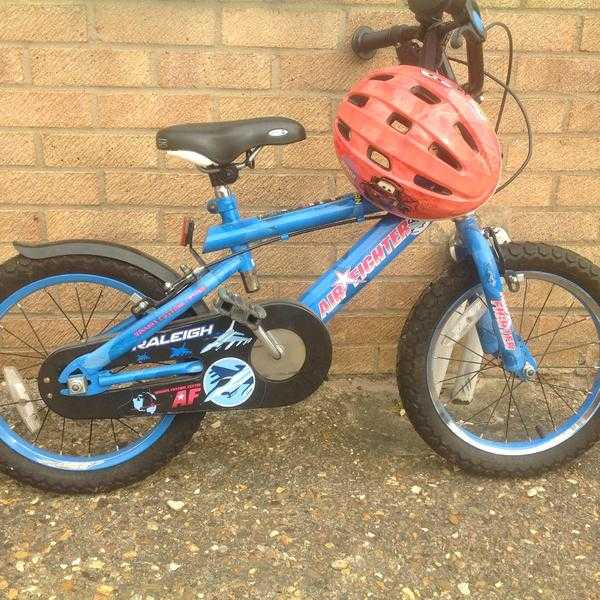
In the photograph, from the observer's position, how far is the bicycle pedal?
2.06 m

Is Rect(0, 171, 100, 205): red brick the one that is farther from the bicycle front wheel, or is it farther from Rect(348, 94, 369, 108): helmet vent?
the bicycle front wheel

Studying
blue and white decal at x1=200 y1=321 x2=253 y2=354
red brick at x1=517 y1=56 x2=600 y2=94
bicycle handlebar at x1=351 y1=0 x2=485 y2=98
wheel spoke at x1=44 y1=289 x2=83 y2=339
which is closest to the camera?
bicycle handlebar at x1=351 y1=0 x2=485 y2=98

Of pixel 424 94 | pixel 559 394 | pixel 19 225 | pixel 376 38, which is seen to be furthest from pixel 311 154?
pixel 559 394

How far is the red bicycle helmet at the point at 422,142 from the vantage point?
1.89 meters

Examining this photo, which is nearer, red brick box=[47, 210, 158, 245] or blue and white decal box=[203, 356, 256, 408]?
blue and white decal box=[203, 356, 256, 408]

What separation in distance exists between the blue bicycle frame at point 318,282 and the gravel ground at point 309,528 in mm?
448

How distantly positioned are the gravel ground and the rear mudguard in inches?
26.3

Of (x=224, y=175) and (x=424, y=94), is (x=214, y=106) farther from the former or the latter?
(x=424, y=94)

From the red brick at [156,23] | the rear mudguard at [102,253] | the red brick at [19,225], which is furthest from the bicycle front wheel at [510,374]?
the red brick at [19,225]

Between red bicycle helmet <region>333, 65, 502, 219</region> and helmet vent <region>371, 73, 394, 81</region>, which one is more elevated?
helmet vent <region>371, 73, 394, 81</region>

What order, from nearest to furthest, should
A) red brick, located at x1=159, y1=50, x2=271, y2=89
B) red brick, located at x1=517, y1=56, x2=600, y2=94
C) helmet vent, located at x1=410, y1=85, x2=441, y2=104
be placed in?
helmet vent, located at x1=410, y1=85, x2=441, y2=104, red brick, located at x1=159, y1=50, x2=271, y2=89, red brick, located at x1=517, y1=56, x2=600, y2=94

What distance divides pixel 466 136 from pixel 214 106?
1.00m

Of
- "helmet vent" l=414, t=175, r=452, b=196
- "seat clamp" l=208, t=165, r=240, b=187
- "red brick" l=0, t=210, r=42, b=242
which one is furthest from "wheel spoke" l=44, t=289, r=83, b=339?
"helmet vent" l=414, t=175, r=452, b=196

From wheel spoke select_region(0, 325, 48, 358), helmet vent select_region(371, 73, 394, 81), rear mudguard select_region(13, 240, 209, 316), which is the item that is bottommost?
wheel spoke select_region(0, 325, 48, 358)
